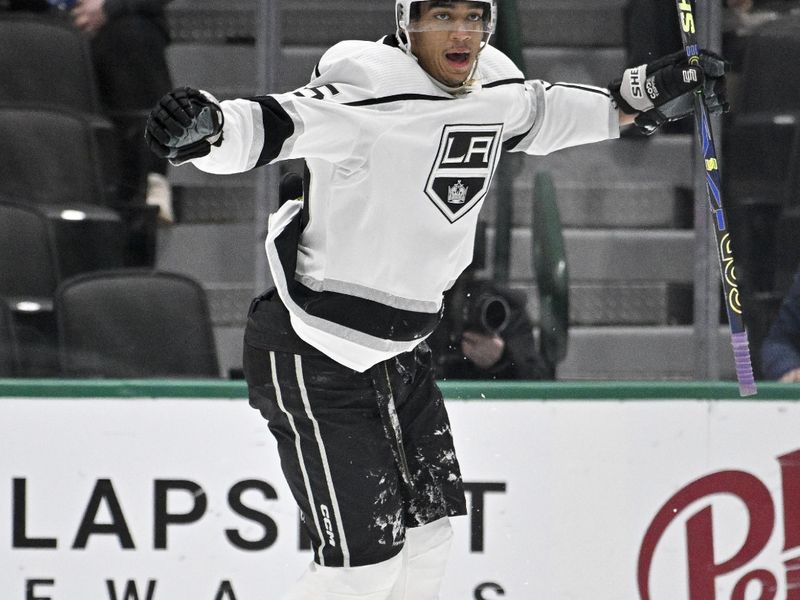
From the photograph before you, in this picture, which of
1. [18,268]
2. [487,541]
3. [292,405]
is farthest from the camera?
[18,268]

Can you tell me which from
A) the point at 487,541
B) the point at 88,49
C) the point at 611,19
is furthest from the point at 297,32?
the point at 487,541

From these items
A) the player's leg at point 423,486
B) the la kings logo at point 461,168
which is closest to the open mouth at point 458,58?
the la kings logo at point 461,168

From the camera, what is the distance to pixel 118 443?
122 inches

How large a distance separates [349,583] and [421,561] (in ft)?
0.55

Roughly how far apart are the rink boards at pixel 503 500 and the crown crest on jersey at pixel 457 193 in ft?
2.76

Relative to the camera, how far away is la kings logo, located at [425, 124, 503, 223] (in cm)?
231

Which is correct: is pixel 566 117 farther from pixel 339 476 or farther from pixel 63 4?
pixel 63 4

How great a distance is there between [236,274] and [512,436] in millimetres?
787

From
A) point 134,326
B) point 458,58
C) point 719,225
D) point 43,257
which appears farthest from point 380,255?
point 43,257

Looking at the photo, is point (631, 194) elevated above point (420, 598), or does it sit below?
above

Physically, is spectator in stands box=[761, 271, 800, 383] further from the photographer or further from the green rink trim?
the photographer

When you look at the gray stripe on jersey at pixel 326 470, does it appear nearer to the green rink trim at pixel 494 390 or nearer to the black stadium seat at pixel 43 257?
the green rink trim at pixel 494 390

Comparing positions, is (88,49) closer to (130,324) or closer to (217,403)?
(130,324)

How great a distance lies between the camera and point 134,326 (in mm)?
3305
